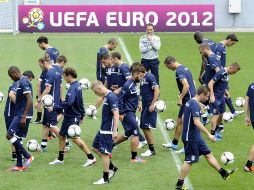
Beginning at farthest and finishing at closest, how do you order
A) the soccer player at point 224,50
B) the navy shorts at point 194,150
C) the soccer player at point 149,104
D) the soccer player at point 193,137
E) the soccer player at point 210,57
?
the soccer player at point 224,50, the soccer player at point 210,57, the soccer player at point 149,104, the navy shorts at point 194,150, the soccer player at point 193,137

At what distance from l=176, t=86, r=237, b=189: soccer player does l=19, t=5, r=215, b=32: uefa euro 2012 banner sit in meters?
26.2

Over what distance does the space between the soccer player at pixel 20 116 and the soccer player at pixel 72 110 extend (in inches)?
28.3

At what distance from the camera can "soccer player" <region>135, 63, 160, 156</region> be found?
759 inches

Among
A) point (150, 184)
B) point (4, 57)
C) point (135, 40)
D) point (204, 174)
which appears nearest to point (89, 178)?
point (150, 184)

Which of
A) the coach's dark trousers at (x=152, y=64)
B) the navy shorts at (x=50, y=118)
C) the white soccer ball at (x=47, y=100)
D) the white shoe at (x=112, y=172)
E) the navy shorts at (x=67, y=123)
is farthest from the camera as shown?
the coach's dark trousers at (x=152, y=64)

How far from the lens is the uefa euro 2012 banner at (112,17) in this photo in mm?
42312

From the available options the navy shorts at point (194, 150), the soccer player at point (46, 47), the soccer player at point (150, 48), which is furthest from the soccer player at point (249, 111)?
the soccer player at point (150, 48)

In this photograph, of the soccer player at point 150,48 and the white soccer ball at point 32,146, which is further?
the soccer player at point 150,48

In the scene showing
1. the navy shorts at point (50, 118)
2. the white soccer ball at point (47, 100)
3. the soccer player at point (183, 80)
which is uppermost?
the soccer player at point (183, 80)

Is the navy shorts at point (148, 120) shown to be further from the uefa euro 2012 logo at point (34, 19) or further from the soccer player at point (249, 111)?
the uefa euro 2012 logo at point (34, 19)

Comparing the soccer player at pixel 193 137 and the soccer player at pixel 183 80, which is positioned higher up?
the soccer player at pixel 183 80

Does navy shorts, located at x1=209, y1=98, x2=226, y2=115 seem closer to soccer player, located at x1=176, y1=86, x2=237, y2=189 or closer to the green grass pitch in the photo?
the green grass pitch

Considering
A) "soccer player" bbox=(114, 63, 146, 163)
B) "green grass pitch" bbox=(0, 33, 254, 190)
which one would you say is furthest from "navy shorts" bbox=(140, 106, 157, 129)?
"green grass pitch" bbox=(0, 33, 254, 190)

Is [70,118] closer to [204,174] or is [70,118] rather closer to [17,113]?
[17,113]
